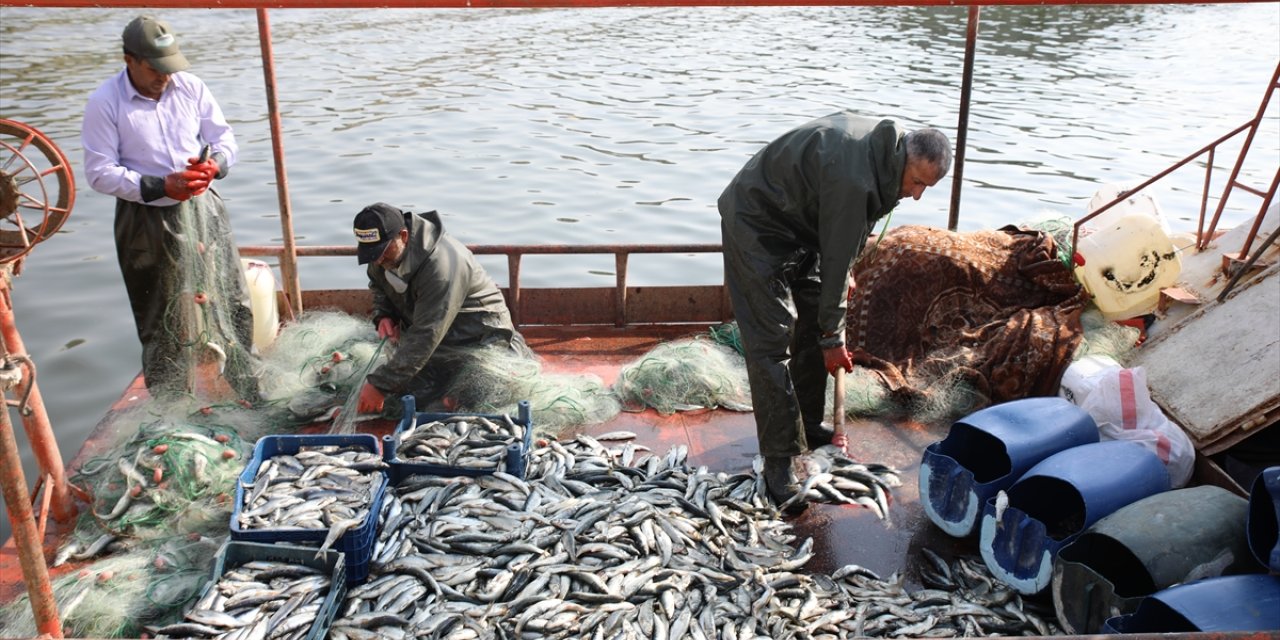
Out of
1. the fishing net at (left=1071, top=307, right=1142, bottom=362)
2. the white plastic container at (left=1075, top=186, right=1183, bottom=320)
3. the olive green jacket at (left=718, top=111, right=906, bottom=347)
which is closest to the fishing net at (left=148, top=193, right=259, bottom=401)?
the olive green jacket at (left=718, top=111, right=906, bottom=347)

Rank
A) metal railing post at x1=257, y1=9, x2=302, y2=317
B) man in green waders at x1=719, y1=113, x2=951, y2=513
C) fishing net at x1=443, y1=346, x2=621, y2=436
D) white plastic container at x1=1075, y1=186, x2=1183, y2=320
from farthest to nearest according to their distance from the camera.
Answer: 1. white plastic container at x1=1075, y1=186, x2=1183, y2=320
2. metal railing post at x1=257, y1=9, x2=302, y2=317
3. fishing net at x1=443, y1=346, x2=621, y2=436
4. man in green waders at x1=719, y1=113, x2=951, y2=513

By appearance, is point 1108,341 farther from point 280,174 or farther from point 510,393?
point 280,174

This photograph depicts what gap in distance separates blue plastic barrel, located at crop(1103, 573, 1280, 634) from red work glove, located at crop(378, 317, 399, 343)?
13.8 ft

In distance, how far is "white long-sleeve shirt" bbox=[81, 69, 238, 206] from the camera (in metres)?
5.42

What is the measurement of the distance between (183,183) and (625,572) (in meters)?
3.22

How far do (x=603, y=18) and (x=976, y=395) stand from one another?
805 inches

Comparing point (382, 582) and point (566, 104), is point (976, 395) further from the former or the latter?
point (566, 104)

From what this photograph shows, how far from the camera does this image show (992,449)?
5273mm

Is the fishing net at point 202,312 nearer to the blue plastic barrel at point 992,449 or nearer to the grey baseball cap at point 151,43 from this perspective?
the grey baseball cap at point 151,43

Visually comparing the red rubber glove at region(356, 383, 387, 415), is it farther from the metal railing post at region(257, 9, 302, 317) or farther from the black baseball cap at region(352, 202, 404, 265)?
the metal railing post at region(257, 9, 302, 317)

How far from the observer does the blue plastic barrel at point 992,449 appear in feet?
15.8

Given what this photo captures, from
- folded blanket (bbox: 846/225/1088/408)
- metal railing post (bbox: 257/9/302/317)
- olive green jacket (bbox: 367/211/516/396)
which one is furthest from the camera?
folded blanket (bbox: 846/225/1088/408)

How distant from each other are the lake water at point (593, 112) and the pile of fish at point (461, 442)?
12.4 feet

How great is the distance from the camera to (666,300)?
7676 millimetres
